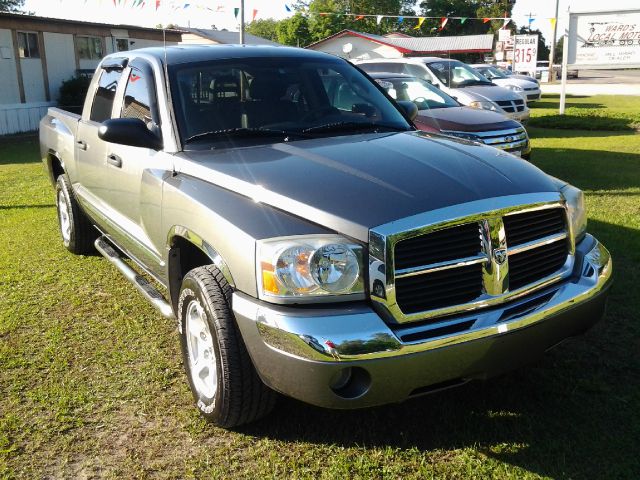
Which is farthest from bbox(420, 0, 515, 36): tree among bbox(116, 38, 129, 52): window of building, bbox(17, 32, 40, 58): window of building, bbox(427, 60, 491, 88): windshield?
bbox(427, 60, 491, 88): windshield

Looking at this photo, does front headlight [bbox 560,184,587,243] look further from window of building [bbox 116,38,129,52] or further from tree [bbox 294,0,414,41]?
tree [bbox 294,0,414,41]

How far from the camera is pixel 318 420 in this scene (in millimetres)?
3240

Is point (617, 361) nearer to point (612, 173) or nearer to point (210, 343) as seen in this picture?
point (210, 343)

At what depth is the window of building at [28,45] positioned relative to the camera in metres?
21.9

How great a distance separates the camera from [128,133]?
3553mm

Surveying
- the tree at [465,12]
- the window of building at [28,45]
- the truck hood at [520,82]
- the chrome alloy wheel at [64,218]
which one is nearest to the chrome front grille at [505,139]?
the chrome alloy wheel at [64,218]

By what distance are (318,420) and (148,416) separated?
88 cm

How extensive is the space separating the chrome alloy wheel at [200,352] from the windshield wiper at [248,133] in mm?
1002

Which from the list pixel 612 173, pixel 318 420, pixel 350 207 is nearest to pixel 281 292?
pixel 350 207

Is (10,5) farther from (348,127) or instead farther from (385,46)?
(348,127)

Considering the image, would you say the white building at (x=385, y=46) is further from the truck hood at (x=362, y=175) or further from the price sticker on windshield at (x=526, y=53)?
the truck hood at (x=362, y=175)

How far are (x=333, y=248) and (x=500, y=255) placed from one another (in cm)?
73

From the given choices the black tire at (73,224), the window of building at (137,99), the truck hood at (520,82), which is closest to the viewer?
the window of building at (137,99)

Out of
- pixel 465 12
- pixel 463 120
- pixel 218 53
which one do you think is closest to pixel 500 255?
pixel 218 53
